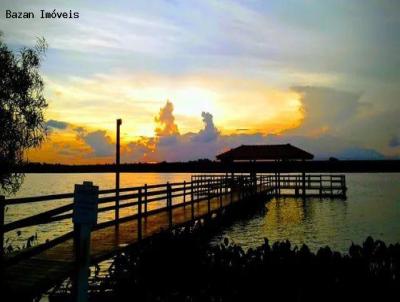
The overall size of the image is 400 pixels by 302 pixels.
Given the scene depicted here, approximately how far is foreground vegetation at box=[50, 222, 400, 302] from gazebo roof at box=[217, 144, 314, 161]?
3163 centimetres

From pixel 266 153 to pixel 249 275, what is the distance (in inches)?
1327

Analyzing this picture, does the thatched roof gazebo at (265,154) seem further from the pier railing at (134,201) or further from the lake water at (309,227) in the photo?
the lake water at (309,227)

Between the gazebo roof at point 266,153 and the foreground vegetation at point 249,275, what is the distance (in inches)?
1245

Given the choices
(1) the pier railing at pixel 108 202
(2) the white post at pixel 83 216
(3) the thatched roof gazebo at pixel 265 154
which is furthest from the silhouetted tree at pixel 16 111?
(3) the thatched roof gazebo at pixel 265 154

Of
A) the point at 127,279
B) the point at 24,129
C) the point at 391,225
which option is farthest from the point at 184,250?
the point at 391,225

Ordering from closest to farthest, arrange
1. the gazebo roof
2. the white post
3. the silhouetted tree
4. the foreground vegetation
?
the white post, the foreground vegetation, the silhouetted tree, the gazebo roof

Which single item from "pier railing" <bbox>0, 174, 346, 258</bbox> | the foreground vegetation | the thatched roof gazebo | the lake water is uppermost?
the thatched roof gazebo

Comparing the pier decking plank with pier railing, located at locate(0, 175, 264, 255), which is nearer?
pier railing, located at locate(0, 175, 264, 255)

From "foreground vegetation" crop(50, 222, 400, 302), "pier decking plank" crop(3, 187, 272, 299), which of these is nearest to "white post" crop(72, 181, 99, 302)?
"pier decking plank" crop(3, 187, 272, 299)

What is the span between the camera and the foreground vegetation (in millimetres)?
6680

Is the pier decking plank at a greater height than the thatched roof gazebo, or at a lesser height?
lesser

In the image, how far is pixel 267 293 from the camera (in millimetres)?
6887

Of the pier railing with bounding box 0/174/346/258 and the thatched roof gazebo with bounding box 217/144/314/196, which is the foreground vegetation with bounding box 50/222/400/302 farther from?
the thatched roof gazebo with bounding box 217/144/314/196

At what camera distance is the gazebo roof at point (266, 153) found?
39.4m
